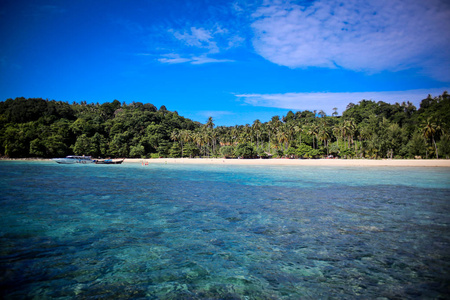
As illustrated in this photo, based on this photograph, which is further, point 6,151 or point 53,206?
point 6,151

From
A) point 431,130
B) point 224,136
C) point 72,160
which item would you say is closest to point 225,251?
point 431,130

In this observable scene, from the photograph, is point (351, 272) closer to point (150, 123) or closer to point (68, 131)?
point (68, 131)

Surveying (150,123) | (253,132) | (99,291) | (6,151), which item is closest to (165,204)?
(99,291)

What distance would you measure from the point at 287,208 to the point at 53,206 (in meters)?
13.6

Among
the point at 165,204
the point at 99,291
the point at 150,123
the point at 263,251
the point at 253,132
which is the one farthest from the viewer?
the point at 150,123

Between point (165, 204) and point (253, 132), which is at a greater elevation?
point (253, 132)

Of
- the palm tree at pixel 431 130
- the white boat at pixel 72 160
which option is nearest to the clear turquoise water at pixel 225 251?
the palm tree at pixel 431 130

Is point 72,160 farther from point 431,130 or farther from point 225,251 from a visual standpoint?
point 431,130

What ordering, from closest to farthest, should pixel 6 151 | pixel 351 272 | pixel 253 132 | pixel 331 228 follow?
pixel 351 272 < pixel 331 228 < pixel 6 151 < pixel 253 132

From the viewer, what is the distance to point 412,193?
18828 millimetres

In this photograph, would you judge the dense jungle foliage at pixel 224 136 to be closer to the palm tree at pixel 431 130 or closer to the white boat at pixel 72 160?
the palm tree at pixel 431 130

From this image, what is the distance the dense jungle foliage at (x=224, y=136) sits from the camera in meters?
68.6

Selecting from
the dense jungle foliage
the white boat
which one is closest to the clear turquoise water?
the white boat

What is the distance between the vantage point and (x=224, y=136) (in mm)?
112438
